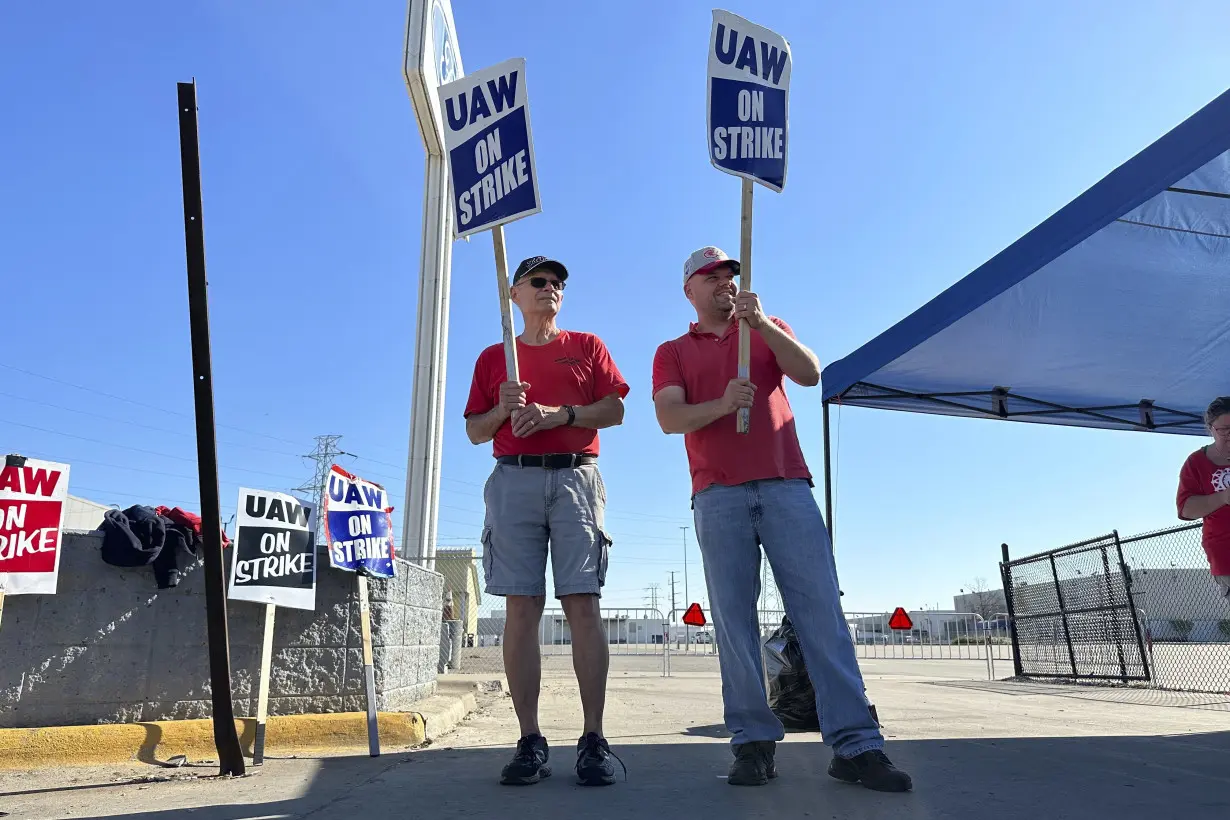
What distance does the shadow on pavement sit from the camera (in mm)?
2514

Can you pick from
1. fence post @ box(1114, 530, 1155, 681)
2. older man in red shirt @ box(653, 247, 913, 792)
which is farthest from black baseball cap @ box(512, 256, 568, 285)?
fence post @ box(1114, 530, 1155, 681)

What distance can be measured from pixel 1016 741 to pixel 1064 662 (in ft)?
22.0

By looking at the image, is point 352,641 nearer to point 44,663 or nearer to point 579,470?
point 44,663

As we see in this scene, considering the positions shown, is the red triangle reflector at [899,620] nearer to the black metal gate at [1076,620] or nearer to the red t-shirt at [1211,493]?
the black metal gate at [1076,620]

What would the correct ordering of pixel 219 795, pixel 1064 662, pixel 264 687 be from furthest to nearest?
pixel 1064 662 → pixel 264 687 → pixel 219 795

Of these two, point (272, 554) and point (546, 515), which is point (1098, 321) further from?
point (272, 554)

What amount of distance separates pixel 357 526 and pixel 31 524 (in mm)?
1528

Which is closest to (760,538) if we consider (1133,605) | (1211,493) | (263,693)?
(263,693)

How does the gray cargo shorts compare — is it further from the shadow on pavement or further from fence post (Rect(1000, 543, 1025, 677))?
fence post (Rect(1000, 543, 1025, 677))

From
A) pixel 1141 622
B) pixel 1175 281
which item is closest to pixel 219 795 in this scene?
pixel 1175 281

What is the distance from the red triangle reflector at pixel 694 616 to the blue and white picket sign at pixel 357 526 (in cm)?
1120

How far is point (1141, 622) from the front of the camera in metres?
8.79

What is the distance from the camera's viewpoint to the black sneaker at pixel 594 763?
293cm

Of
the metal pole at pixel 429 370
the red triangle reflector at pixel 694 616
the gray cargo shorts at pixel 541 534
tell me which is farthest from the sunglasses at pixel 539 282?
the red triangle reflector at pixel 694 616
